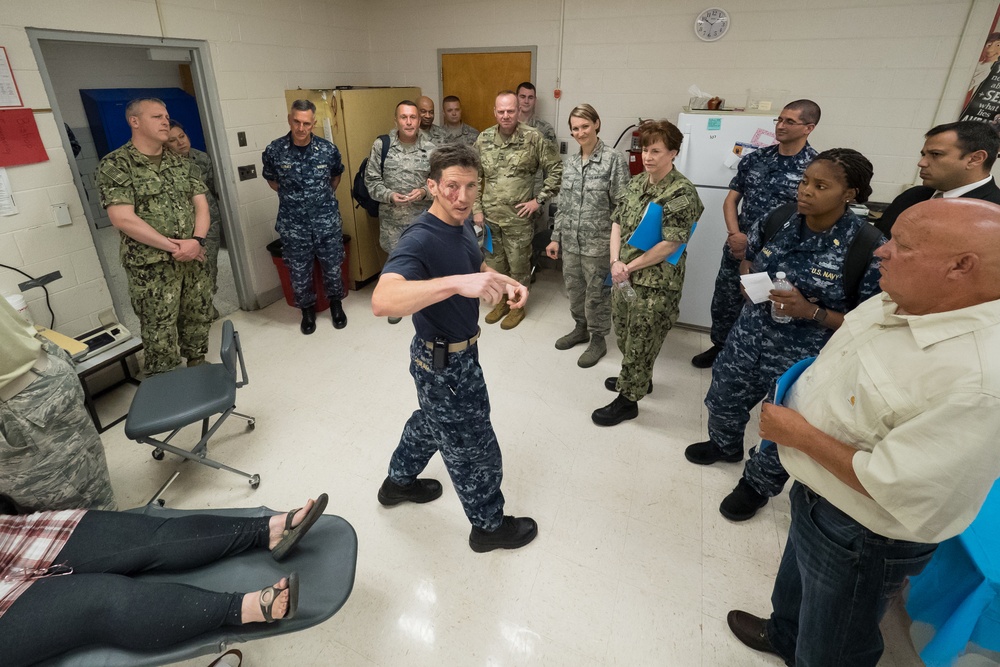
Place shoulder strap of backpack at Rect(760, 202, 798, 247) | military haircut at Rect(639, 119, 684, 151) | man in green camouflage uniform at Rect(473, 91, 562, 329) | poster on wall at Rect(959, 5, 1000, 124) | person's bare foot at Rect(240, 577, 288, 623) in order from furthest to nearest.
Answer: man in green camouflage uniform at Rect(473, 91, 562, 329) < poster on wall at Rect(959, 5, 1000, 124) < military haircut at Rect(639, 119, 684, 151) < shoulder strap of backpack at Rect(760, 202, 798, 247) < person's bare foot at Rect(240, 577, 288, 623)

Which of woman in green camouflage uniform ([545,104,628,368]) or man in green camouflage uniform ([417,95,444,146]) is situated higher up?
man in green camouflage uniform ([417,95,444,146])

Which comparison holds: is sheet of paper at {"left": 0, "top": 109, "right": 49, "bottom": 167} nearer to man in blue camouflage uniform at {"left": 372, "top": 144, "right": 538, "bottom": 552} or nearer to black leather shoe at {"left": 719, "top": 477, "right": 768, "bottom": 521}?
man in blue camouflage uniform at {"left": 372, "top": 144, "right": 538, "bottom": 552}

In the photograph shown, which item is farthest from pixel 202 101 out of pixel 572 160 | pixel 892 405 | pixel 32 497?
pixel 892 405

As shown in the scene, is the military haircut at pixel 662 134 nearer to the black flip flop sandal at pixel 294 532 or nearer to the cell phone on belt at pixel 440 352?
the cell phone on belt at pixel 440 352

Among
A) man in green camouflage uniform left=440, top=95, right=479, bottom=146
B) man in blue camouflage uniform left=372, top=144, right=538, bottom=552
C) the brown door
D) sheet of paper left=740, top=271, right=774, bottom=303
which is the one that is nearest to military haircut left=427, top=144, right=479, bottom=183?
man in blue camouflage uniform left=372, top=144, right=538, bottom=552

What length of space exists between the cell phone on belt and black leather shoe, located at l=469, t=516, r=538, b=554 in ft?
2.73

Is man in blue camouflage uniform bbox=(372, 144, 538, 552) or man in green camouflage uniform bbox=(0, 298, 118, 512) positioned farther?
man in green camouflage uniform bbox=(0, 298, 118, 512)

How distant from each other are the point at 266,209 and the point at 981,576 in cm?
472

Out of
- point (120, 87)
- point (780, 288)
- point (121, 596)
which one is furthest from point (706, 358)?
point (120, 87)

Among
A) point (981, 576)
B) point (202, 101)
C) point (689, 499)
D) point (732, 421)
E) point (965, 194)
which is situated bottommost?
point (689, 499)

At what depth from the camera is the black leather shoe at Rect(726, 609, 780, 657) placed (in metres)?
1.75

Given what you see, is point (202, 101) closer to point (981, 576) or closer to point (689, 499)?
point (689, 499)

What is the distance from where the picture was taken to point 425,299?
4.70ft

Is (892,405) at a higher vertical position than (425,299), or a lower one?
lower
